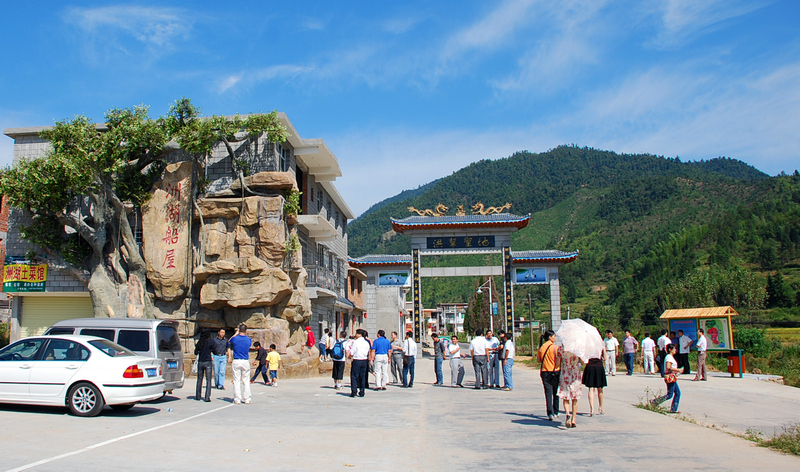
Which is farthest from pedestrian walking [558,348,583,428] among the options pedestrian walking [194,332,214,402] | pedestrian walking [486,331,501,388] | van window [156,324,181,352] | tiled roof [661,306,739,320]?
tiled roof [661,306,739,320]

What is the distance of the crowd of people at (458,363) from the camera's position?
9.95 metres

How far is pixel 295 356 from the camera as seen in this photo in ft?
66.1

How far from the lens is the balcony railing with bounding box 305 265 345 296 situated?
84.7 ft

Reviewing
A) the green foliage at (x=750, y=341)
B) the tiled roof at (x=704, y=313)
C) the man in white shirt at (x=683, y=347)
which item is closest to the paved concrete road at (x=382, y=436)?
the man in white shirt at (x=683, y=347)

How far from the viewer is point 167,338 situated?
470 inches

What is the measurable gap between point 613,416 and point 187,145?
1535 cm

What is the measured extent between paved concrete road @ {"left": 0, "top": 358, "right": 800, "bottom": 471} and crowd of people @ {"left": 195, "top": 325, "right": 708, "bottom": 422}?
554mm

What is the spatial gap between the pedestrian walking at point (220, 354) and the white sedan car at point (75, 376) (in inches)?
110

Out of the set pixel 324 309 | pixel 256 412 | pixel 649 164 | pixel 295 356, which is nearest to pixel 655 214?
pixel 649 164

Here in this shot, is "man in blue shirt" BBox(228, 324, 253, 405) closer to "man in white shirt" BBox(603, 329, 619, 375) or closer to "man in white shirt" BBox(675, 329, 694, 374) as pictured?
"man in white shirt" BBox(603, 329, 619, 375)

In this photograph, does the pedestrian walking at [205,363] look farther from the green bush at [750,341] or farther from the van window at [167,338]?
the green bush at [750,341]

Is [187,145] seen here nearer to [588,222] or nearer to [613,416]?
[613,416]

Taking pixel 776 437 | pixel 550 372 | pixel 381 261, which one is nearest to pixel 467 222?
pixel 381 261

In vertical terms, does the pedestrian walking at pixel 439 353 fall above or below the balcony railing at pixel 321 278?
below
